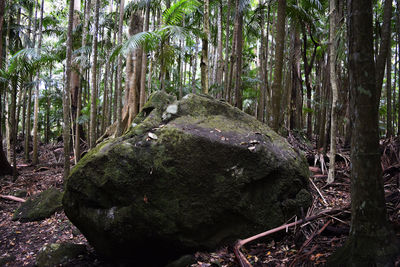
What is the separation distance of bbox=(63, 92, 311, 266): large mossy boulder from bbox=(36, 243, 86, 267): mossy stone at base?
0.53 metres

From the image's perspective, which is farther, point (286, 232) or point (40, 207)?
point (40, 207)

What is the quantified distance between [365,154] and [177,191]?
207 cm

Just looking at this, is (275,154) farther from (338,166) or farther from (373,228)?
(338,166)

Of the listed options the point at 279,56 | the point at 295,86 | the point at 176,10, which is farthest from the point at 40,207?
the point at 295,86

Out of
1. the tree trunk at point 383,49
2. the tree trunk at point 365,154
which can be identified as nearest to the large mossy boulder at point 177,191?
the tree trunk at point 365,154

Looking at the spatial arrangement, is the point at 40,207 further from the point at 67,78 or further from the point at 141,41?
the point at 141,41

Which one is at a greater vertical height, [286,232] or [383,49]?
[383,49]

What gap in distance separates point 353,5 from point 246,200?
239cm

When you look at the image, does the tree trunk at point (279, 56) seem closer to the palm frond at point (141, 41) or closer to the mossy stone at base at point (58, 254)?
the palm frond at point (141, 41)

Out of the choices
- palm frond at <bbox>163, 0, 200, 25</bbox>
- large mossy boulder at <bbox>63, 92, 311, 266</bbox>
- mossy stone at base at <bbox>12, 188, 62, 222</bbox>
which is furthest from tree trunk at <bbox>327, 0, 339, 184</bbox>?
mossy stone at base at <bbox>12, 188, 62, 222</bbox>

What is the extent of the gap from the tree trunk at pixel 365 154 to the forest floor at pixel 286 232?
0.19m

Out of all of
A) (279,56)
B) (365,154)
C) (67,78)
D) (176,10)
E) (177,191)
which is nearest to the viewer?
(365,154)

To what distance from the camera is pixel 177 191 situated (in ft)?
11.1

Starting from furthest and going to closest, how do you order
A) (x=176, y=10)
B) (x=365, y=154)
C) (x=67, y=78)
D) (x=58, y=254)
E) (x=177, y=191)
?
(x=176, y=10), (x=67, y=78), (x=58, y=254), (x=177, y=191), (x=365, y=154)
